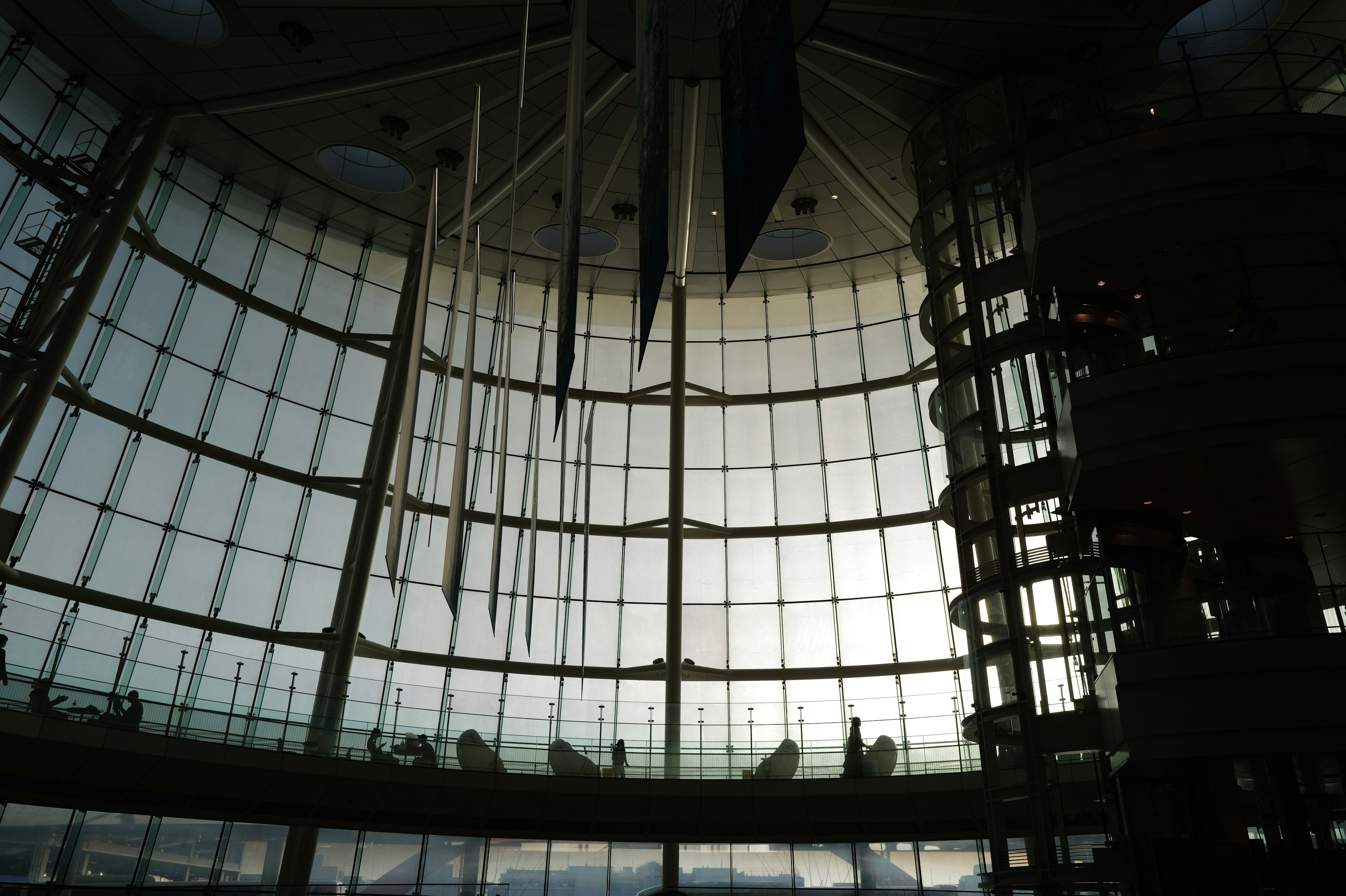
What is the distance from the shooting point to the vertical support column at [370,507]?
28.6m

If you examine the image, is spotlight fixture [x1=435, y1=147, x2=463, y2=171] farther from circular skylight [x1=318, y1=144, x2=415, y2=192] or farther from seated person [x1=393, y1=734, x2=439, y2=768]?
seated person [x1=393, y1=734, x2=439, y2=768]

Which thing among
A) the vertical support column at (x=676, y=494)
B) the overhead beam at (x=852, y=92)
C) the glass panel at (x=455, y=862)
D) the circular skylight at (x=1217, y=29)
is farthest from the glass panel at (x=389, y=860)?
the circular skylight at (x=1217, y=29)

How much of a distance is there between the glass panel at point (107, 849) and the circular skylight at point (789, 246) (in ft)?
86.7

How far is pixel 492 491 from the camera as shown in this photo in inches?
1329

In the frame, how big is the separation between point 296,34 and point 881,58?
15374mm

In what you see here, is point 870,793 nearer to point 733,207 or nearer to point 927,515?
point 927,515

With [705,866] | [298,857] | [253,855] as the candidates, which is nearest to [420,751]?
[298,857]

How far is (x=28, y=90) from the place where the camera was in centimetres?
2466

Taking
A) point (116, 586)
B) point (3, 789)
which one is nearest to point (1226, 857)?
point (3, 789)

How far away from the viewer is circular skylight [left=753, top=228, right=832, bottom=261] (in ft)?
113

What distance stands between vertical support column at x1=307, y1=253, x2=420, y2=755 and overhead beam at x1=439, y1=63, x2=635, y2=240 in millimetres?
3392

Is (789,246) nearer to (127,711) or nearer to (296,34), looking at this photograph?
(296,34)

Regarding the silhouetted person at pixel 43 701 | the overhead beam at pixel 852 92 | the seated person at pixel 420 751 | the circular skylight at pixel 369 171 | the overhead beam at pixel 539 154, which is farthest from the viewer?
the circular skylight at pixel 369 171

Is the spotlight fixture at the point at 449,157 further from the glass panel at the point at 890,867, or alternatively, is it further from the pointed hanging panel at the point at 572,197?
the glass panel at the point at 890,867
